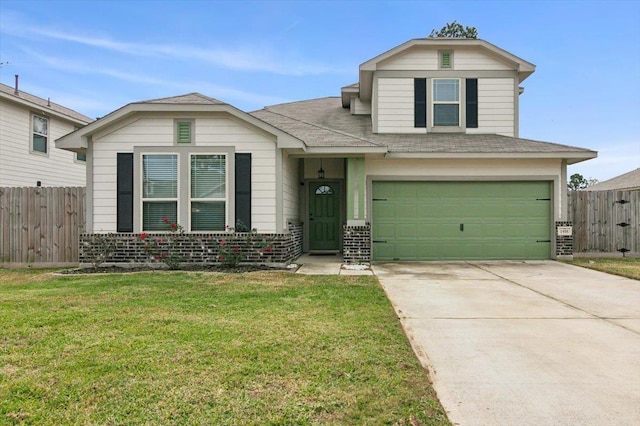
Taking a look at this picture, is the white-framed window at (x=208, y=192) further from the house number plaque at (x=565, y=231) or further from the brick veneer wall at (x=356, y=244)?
the house number plaque at (x=565, y=231)

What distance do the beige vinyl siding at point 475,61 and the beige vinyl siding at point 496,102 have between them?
1.14ft

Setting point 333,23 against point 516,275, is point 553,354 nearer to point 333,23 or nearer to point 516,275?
point 516,275

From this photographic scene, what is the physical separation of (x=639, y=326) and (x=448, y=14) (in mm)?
24602

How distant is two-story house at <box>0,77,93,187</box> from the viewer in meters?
13.4

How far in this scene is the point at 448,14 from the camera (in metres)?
25.2

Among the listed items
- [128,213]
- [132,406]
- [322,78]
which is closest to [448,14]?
[322,78]

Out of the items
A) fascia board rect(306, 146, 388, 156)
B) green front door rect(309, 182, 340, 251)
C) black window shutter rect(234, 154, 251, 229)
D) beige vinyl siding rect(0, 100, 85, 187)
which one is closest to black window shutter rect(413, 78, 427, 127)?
fascia board rect(306, 146, 388, 156)

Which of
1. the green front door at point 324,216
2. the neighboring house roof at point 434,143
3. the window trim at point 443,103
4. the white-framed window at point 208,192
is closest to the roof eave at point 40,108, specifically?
the neighboring house roof at point 434,143

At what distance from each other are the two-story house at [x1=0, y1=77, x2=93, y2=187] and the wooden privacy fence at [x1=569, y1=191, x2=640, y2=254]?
16.7 m

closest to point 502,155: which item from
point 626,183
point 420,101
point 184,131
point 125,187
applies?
point 420,101

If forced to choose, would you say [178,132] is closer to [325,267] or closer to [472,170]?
[325,267]

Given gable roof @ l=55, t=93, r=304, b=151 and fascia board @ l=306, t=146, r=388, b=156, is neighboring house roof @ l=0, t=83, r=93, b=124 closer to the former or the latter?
gable roof @ l=55, t=93, r=304, b=151

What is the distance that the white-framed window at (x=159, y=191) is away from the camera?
9.21 meters

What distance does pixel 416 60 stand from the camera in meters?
12.3
